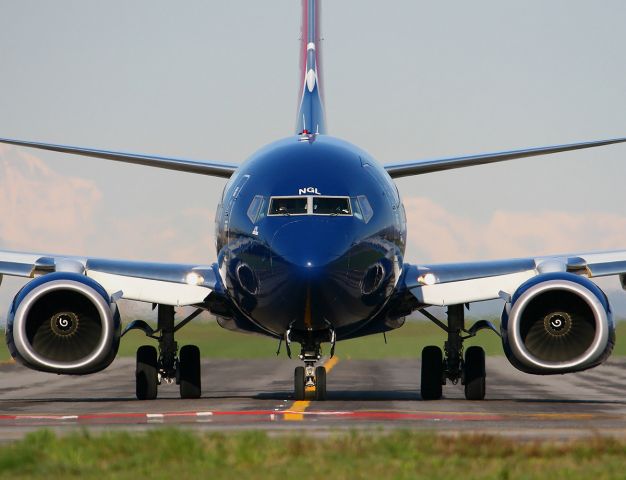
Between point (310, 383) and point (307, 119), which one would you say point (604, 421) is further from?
point (307, 119)

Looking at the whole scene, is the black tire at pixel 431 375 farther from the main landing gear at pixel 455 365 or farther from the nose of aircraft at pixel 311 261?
the nose of aircraft at pixel 311 261

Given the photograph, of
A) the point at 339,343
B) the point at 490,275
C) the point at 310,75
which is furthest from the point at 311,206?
the point at 339,343

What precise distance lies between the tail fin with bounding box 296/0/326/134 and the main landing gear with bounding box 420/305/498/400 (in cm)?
407

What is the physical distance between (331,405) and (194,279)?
353 cm

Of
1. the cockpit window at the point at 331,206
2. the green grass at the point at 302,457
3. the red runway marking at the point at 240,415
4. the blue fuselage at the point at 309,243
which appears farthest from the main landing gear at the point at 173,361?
the green grass at the point at 302,457

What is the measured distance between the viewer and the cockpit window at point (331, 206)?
19039mm

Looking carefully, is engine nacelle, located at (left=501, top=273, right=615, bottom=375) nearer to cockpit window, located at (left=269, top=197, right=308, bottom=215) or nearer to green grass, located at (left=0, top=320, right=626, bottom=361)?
cockpit window, located at (left=269, top=197, right=308, bottom=215)

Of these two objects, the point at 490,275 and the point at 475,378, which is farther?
the point at 475,378

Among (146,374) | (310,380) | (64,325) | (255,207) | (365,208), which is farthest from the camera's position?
(146,374)

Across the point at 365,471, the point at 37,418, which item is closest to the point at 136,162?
the point at 37,418

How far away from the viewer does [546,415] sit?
57.0 ft

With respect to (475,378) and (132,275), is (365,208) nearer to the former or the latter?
(132,275)

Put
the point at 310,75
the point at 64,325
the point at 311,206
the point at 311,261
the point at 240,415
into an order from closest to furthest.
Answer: the point at 240,415, the point at 311,261, the point at 311,206, the point at 64,325, the point at 310,75

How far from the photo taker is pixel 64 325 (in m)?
20.4
